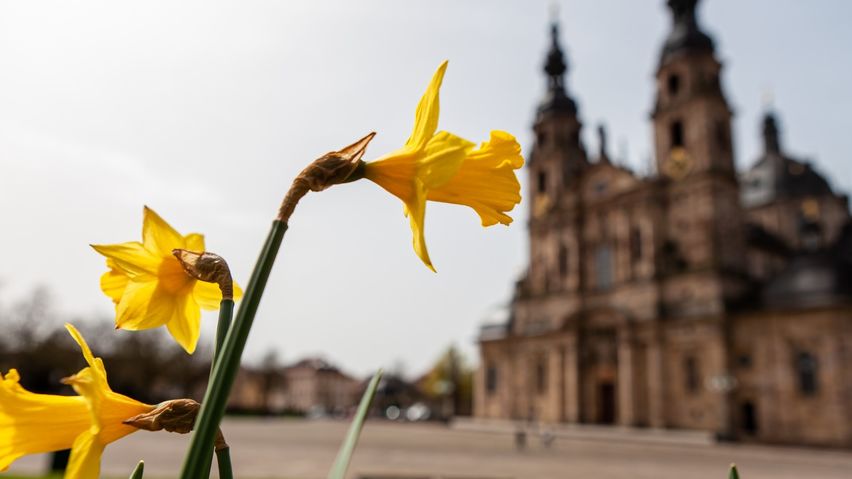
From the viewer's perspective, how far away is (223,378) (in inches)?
29.3

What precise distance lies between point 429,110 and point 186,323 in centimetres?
64

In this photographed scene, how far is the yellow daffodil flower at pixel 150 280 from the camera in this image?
1.11 meters

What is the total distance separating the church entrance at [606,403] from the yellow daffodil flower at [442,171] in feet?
133

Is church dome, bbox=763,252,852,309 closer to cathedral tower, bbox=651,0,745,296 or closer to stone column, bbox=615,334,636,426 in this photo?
cathedral tower, bbox=651,0,745,296

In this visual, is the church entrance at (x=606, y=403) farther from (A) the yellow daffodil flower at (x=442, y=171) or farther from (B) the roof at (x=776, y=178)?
(A) the yellow daffodil flower at (x=442, y=171)

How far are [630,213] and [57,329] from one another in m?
36.8

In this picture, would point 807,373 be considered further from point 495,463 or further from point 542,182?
point 495,463

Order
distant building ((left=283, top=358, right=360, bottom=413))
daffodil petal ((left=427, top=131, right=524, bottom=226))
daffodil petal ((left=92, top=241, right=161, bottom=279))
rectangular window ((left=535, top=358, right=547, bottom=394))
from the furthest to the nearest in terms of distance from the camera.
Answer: distant building ((left=283, top=358, right=360, bottom=413)), rectangular window ((left=535, top=358, right=547, bottom=394)), daffodil petal ((left=92, top=241, right=161, bottom=279)), daffodil petal ((left=427, top=131, right=524, bottom=226))

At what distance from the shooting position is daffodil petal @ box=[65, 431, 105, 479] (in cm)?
81

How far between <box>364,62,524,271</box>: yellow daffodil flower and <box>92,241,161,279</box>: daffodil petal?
0.46 m

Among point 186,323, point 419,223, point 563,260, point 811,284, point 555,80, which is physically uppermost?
point 555,80

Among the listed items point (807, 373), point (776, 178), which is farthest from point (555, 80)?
point (807, 373)

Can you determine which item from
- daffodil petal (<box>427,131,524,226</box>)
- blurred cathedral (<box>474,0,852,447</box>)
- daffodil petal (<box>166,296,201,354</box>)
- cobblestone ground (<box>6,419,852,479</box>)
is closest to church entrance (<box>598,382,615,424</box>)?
blurred cathedral (<box>474,0,852,447</box>)

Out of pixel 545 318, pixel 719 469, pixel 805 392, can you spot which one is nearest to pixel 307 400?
pixel 545 318
